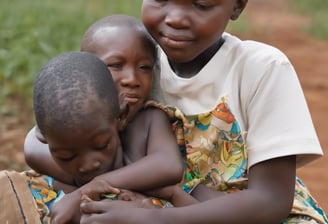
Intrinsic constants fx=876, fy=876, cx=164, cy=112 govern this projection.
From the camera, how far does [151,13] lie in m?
2.97

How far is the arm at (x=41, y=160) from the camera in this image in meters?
3.16

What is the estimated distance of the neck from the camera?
3.08 meters

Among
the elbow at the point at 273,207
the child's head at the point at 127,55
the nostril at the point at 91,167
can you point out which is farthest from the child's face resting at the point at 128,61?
the elbow at the point at 273,207

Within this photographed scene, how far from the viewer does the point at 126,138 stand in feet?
9.92

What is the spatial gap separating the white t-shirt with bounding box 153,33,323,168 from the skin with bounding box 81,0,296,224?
0.22ft

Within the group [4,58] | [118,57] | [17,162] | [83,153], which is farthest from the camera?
[4,58]

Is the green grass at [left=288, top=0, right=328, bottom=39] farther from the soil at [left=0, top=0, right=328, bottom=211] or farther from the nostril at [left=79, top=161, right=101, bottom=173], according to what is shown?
the nostril at [left=79, top=161, right=101, bottom=173]

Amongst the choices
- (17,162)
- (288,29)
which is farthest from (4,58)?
(288,29)

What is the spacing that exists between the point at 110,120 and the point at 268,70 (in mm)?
550

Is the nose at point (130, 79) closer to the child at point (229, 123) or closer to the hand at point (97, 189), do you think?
the child at point (229, 123)

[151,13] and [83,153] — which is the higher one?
[151,13]

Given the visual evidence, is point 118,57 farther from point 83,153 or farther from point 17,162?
point 17,162

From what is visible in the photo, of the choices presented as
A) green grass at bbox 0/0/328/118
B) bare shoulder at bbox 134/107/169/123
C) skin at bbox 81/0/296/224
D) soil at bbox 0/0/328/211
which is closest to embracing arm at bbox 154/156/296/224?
skin at bbox 81/0/296/224

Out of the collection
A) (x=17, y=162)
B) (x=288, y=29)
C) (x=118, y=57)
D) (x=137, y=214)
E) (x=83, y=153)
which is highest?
(x=118, y=57)
